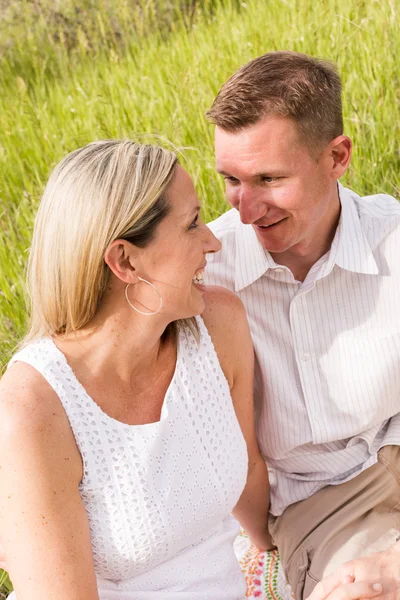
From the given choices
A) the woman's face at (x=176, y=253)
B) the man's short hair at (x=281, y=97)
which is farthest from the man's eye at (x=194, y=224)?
the man's short hair at (x=281, y=97)

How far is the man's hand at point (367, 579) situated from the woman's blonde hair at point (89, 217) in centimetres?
90

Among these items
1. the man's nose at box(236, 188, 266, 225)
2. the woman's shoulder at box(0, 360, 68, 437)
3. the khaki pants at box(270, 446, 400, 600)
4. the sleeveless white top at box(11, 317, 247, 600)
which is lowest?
the khaki pants at box(270, 446, 400, 600)

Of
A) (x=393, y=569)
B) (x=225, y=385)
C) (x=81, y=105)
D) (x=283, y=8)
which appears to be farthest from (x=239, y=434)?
(x=283, y=8)

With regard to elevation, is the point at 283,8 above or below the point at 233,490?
above

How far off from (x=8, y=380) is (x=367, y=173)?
81.1 inches

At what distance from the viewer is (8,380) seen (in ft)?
6.65

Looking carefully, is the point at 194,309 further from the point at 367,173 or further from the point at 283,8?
the point at 283,8

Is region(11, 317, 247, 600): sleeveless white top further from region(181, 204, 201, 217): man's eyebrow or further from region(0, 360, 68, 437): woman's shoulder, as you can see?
region(181, 204, 201, 217): man's eyebrow

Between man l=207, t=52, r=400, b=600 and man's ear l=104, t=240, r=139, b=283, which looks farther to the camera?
man l=207, t=52, r=400, b=600

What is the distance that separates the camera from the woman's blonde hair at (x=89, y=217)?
6.51 feet

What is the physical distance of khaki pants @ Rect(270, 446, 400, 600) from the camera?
250 centimetres

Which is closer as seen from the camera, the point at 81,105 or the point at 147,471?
the point at 147,471

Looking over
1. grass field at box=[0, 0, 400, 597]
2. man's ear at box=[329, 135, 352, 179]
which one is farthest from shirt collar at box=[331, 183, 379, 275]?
grass field at box=[0, 0, 400, 597]

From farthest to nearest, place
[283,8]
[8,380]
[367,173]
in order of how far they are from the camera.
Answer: [283,8] < [367,173] < [8,380]
